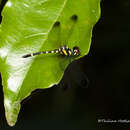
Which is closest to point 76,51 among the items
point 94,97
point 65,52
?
point 65,52

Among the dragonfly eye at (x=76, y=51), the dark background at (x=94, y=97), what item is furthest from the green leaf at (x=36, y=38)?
the dark background at (x=94, y=97)

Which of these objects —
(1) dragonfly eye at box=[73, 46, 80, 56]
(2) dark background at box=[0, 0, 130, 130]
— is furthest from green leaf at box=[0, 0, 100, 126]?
(2) dark background at box=[0, 0, 130, 130]

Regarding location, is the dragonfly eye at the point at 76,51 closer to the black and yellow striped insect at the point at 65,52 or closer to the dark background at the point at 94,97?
the black and yellow striped insect at the point at 65,52

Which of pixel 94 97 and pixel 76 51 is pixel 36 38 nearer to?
pixel 76 51

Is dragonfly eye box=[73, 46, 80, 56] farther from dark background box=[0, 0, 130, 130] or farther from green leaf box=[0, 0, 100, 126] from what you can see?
dark background box=[0, 0, 130, 130]

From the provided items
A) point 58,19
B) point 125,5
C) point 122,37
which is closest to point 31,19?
point 58,19

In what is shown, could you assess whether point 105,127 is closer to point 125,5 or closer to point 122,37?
point 122,37
